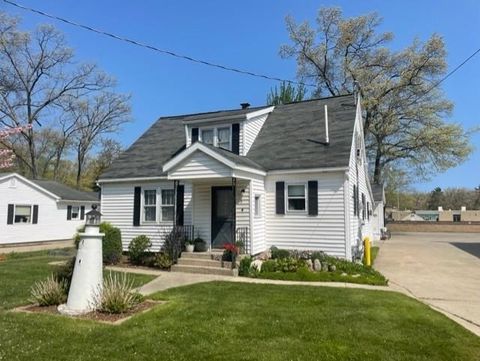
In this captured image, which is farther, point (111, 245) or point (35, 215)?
point (35, 215)

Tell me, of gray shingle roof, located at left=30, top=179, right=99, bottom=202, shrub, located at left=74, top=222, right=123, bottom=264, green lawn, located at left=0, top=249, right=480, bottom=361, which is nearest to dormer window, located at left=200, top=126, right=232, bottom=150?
shrub, located at left=74, top=222, right=123, bottom=264

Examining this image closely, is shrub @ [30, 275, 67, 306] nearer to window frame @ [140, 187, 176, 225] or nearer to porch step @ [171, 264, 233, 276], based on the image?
porch step @ [171, 264, 233, 276]

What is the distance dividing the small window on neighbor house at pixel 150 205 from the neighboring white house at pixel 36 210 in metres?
11.9

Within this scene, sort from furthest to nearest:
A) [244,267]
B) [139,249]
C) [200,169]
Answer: [139,249] → [200,169] → [244,267]

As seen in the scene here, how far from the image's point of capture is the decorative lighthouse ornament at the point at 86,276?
6.89 meters

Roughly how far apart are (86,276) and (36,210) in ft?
64.4

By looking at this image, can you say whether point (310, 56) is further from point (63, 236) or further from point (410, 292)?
point (410, 292)

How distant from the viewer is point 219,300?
26.0 ft

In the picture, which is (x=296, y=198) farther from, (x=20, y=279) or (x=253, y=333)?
(x=20, y=279)

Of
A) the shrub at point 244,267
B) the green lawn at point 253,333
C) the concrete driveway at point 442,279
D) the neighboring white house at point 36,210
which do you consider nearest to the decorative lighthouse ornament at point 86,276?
the green lawn at point 253,333

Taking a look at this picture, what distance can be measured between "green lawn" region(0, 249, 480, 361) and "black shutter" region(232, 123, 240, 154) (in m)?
7.94

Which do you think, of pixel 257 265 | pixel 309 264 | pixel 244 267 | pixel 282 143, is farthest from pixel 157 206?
pixel 309 264

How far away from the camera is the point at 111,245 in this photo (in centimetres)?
1378

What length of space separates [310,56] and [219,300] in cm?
2961
